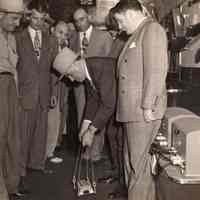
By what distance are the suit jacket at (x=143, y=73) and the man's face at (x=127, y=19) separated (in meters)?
0.04

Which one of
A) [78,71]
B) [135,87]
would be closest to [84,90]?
[78,71]

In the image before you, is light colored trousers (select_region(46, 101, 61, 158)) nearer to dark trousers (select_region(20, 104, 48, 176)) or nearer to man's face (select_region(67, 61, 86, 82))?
dark trousers (select_region(20, 104, 48, 176))

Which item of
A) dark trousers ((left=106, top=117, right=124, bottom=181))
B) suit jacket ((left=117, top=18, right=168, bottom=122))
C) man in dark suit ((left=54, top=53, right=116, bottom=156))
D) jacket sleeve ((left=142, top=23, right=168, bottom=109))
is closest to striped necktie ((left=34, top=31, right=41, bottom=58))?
dark trousers ((left=106, top=117, right=124, bottom=181))

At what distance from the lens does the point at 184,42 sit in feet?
9.01

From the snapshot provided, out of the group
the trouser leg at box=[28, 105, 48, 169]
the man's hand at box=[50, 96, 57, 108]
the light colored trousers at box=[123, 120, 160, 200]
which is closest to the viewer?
the light colored trousers at box=[123, 120, 160, 200]

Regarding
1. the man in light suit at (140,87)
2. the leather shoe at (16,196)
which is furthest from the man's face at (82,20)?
the leather shoe at (16,196)

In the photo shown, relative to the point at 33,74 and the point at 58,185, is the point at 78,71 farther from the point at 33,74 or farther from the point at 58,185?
the point at 58,185

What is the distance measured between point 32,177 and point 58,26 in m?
1.20

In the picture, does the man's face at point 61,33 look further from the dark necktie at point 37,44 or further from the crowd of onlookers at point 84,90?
the dark necktie at point 37,44

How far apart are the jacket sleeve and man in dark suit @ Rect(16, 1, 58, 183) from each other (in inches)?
48.1

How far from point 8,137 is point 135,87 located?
93 centimetres

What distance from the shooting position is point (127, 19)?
229 cm

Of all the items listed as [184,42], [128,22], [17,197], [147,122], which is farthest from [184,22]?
[17,197]

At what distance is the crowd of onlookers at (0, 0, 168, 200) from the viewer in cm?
227
